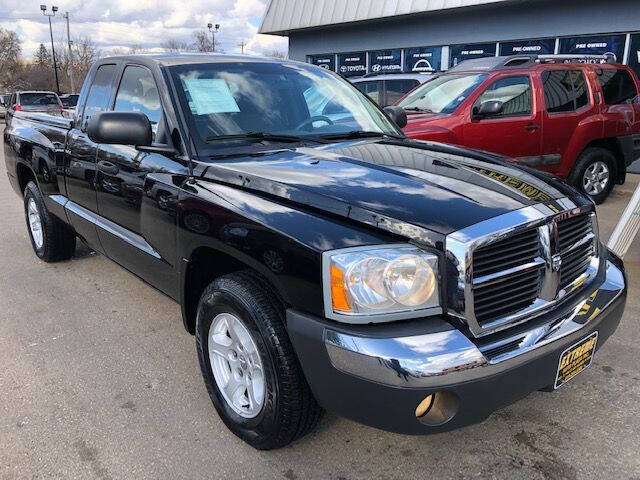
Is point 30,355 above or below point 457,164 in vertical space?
below

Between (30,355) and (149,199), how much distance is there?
1391 mm

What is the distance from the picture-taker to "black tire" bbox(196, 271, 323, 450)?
7.52 ft

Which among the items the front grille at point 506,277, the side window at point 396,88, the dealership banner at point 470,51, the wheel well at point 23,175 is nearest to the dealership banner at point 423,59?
the dealership banner at point 470,51

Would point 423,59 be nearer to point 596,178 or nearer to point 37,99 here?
point 596,178

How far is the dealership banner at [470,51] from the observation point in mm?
13375

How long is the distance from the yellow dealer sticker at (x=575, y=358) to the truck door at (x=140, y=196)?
1927 mm

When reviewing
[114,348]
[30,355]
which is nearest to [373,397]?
[114,348]

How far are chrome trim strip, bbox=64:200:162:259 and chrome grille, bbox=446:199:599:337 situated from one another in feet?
6.01

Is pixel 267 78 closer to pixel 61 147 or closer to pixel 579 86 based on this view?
pixel 61 147

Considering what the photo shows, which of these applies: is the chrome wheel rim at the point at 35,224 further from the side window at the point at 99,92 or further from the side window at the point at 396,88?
the side window at the point at 396,88

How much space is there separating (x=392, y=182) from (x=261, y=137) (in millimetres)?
995

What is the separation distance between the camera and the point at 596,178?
8102 millimetres

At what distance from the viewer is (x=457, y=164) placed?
9.46ft

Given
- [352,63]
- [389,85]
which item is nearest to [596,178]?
[389,85]
